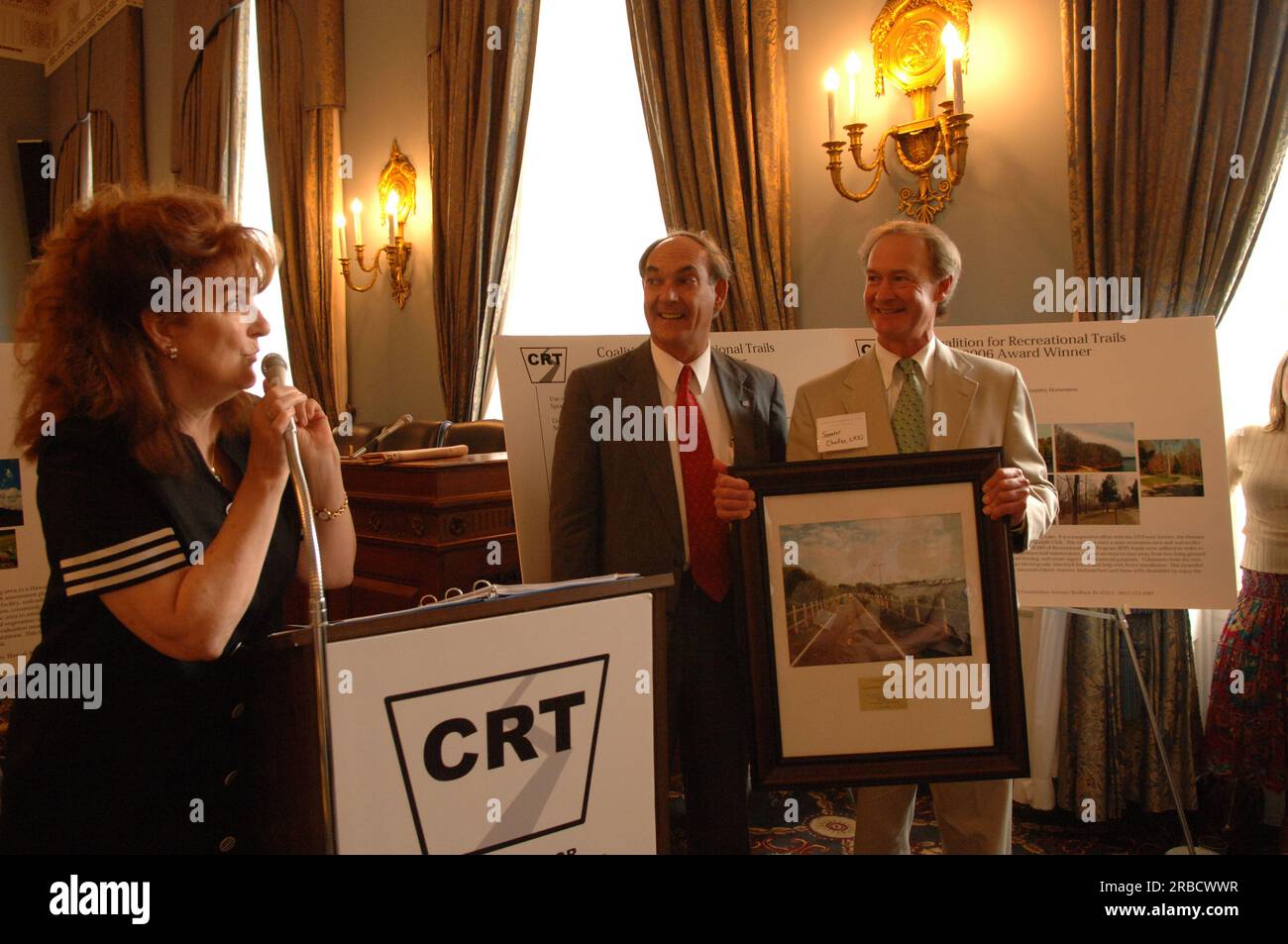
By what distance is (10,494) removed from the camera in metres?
2.78

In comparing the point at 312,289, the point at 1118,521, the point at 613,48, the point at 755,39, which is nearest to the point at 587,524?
the point at 1118,521

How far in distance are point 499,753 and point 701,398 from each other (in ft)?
4.28

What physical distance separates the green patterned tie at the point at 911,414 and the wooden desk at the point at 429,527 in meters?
1.68

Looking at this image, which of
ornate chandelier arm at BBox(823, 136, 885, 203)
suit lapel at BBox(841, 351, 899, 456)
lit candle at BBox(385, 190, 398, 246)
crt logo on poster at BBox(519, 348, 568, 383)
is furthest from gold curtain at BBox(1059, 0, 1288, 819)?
lit candle at BBox(385, 190, 398, 246)

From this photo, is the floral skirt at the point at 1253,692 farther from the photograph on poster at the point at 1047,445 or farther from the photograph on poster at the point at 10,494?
the photograph on poster at the point at 10,494

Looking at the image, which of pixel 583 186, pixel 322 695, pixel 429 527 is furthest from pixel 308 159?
pixel 322 695

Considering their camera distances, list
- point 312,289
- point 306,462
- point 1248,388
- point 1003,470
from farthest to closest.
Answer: point 312,289 → point 1248,388 → point 1003,470 → point 306,462

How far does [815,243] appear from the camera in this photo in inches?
157

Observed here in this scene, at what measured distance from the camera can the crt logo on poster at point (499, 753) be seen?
1236mm

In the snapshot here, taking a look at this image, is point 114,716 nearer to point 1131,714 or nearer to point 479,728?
point 479,728

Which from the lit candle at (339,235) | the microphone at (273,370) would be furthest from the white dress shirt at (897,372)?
the lit candle at (339,235)

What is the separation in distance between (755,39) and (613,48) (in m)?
1.22

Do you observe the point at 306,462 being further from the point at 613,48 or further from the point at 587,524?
the point at 613,48
